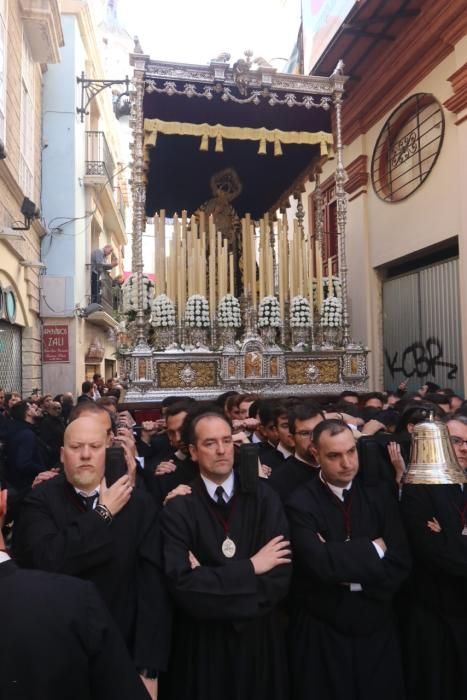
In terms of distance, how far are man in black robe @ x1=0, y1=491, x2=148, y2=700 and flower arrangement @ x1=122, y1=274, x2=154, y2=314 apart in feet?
22.0

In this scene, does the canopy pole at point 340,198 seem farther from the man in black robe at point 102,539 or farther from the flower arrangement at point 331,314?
the man in black robe at point 102,539

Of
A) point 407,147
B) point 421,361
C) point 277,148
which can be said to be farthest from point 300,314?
point 407,147

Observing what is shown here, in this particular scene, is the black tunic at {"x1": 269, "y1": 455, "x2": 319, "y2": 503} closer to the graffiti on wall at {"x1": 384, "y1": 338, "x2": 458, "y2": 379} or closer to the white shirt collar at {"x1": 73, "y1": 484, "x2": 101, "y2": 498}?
the white shirt collar at {"x1": 73, "y1": 484, "x2": 101, "y2": 498}

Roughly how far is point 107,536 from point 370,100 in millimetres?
9829

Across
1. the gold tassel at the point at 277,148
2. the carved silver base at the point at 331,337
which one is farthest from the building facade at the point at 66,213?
the carved silver base at the point at 331,337

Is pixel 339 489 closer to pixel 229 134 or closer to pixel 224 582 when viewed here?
pixel 224 582

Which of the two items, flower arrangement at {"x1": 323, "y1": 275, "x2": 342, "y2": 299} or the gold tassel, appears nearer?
the gold tassel

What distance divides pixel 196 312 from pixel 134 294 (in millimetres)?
957

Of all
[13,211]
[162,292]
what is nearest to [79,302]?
[13,211]

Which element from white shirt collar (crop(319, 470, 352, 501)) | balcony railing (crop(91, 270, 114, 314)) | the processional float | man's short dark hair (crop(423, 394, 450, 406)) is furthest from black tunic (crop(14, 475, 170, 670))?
balcony railing (crop(91, 270, 114, 314))

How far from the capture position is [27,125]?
1171 centimetres

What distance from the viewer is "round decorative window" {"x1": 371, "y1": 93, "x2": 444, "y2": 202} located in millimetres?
8469

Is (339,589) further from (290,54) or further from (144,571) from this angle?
(290,54)

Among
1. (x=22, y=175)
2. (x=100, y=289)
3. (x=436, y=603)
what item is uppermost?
(x=22, y=175)
